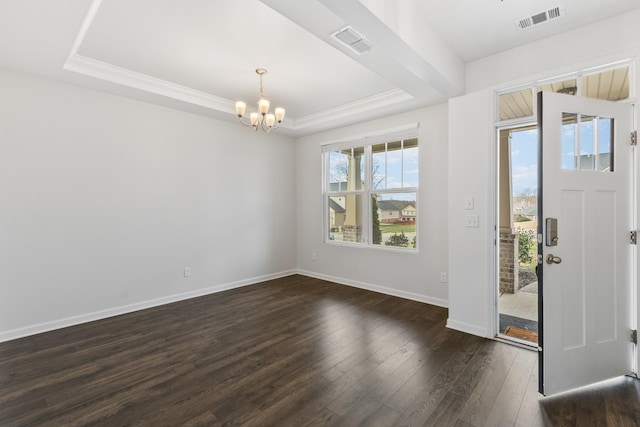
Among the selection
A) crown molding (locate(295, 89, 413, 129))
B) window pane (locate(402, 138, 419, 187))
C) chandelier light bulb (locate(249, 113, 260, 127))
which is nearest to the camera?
chandelier light bulb (locate(249, 113, 260, 127))

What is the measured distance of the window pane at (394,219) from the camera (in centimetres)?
435

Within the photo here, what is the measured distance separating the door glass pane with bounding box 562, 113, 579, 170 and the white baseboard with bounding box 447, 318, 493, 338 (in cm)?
178

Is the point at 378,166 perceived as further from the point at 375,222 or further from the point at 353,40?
the point at 353,40

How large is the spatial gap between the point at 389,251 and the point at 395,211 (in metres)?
0.62

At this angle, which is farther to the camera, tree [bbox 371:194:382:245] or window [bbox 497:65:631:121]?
tree [bbox 371:194:382:245]

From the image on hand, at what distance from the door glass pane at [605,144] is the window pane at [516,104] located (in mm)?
639

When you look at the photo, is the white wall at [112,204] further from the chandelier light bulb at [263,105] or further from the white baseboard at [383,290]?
the chandelier light bulb at [263,105]

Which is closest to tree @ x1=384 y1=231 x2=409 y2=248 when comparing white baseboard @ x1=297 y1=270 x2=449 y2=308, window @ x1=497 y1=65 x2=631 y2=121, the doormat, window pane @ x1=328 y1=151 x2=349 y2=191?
white baseboard @ x1=297 y1=270 x2=449 y2=308

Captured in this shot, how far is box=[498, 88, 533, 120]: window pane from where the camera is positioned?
2891 mm

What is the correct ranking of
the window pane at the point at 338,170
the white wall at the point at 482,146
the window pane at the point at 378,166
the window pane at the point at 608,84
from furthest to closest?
1. the window pane at the point at 338,170
2. the window pane at the point at 378,166
3. the white wall at the point at 482,146
4. the window pane at the point at 608,84

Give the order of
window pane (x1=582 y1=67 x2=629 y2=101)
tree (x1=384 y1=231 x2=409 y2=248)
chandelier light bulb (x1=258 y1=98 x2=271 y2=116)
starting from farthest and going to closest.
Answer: tree (x1=384 y1=231 x2=409 y2=248)
chandelier light bulb (x1=258 y1=98 x2=271 y2=116)
window pane (x1=582 y1=67 x2=629 y2=101)

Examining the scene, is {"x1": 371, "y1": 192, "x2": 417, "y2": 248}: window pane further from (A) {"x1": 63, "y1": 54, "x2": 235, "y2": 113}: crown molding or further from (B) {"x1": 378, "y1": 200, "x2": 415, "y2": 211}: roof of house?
(A) {"x1": 63, "y1": 54, "x2": 235, "y2": 113}: crown molding

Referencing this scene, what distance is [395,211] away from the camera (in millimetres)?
4539

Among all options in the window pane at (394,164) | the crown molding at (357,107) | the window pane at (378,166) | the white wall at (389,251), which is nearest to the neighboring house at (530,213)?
the white wall at (389,251)
